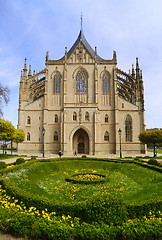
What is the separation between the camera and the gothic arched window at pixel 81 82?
144 ft

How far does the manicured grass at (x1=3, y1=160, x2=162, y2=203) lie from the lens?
9449 millimetres

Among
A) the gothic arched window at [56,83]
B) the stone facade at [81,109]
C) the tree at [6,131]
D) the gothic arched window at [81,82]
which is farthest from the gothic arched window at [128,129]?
the tree at [6,131]

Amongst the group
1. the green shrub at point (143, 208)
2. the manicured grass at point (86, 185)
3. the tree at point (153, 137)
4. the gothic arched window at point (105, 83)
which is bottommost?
the manicured grass at point (86, 185)

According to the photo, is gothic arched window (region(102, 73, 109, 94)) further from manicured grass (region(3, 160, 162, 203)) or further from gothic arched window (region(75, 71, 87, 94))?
manicured grass (region(3, 160, 162, 203))

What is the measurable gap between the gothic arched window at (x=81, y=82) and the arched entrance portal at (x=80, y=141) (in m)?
10.5

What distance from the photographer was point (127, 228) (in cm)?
489

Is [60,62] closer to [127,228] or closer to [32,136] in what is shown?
[32,136]

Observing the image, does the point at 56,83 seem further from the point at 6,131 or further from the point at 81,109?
the point at 6,131

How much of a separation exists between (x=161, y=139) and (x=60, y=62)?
3101 cm

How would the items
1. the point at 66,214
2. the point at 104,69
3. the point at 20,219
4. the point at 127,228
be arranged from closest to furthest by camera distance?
the point at 127,228 < the point at 20,219 < the point at 66,214 < the point at 104,69

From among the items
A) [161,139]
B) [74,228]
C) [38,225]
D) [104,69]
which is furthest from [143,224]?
[104,69]

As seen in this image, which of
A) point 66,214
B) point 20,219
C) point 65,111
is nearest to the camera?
point 20,219

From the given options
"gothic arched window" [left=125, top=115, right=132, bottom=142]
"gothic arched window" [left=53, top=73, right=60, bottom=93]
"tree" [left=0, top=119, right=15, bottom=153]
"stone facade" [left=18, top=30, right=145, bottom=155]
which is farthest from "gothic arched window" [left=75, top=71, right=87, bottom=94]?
"tree" [left=0, top=119, right=15, bottom=153]

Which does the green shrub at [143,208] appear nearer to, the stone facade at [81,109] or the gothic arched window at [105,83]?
the stone facade at [81,109]
